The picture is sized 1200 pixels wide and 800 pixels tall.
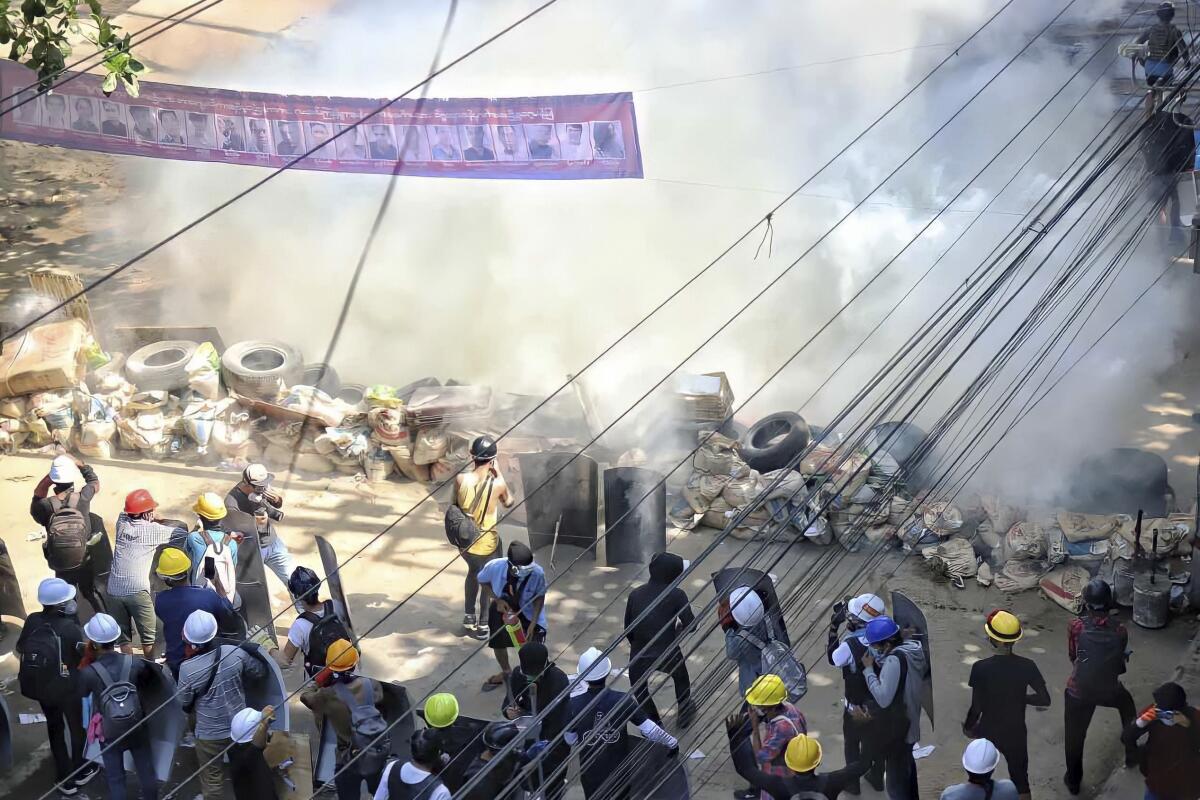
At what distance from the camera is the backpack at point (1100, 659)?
6707 mm

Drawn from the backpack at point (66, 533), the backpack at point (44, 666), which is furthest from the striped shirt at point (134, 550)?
the backpack at point (44, 666)

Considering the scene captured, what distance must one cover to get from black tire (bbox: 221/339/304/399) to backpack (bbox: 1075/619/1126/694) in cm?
725

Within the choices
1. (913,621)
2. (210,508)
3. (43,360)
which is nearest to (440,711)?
(913,621)

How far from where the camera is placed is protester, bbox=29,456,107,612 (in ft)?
27.0

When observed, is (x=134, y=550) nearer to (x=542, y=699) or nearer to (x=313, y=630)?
(x=313, y=630)

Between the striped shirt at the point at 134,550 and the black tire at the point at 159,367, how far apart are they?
3.56 m

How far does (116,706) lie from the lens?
6.44 m

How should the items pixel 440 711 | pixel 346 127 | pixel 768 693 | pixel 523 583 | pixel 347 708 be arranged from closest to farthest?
pixel 440 711
pixel 768 693
pixel 347 708
pixel 523 583
pixel 346 127

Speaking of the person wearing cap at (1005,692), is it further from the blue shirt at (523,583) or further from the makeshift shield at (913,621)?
the blue shirt at (523,583)

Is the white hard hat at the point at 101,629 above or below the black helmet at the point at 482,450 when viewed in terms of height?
below

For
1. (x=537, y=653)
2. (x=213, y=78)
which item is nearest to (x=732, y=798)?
(x=537, y=653)

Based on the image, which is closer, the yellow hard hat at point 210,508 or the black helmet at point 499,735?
the black helmet at point 499,735

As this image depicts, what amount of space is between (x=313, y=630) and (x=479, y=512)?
183 cm

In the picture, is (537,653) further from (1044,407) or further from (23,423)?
(23,423)
